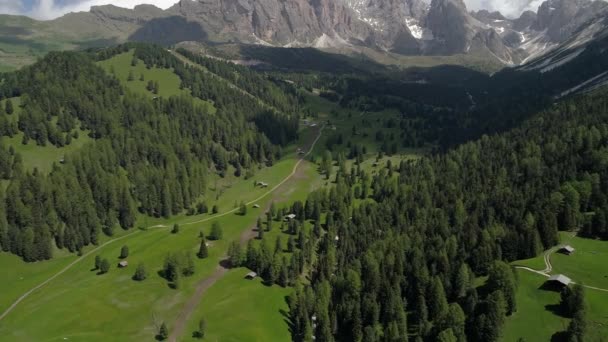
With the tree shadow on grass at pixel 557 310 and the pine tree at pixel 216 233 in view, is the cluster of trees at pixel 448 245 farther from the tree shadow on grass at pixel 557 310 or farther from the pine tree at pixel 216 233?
the pine tree at pixel 216 233

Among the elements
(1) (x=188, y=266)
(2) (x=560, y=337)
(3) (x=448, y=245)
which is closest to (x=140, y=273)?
(1) (x=188, y=266)

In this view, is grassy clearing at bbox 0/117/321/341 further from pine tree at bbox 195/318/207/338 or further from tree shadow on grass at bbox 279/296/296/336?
pine tree at bbox 195/318/207/338

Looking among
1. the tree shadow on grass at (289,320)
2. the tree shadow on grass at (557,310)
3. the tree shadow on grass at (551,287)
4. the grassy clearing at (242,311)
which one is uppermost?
the tree shadow on grass at (551,287)

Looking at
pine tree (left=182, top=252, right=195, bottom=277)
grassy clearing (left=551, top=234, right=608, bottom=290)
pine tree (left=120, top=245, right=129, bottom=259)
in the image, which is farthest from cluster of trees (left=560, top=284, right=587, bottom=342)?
pine tree (left=120, top=245, right=129, bottom=259)

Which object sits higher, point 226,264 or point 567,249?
point 567,249

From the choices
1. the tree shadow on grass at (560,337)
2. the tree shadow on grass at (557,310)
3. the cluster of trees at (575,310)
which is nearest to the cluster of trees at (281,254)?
the tree shadow on grass at (557,310)

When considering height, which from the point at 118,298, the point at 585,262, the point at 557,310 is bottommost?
the point at 118,298

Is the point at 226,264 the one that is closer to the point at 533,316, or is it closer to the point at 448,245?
the point at 448,245
